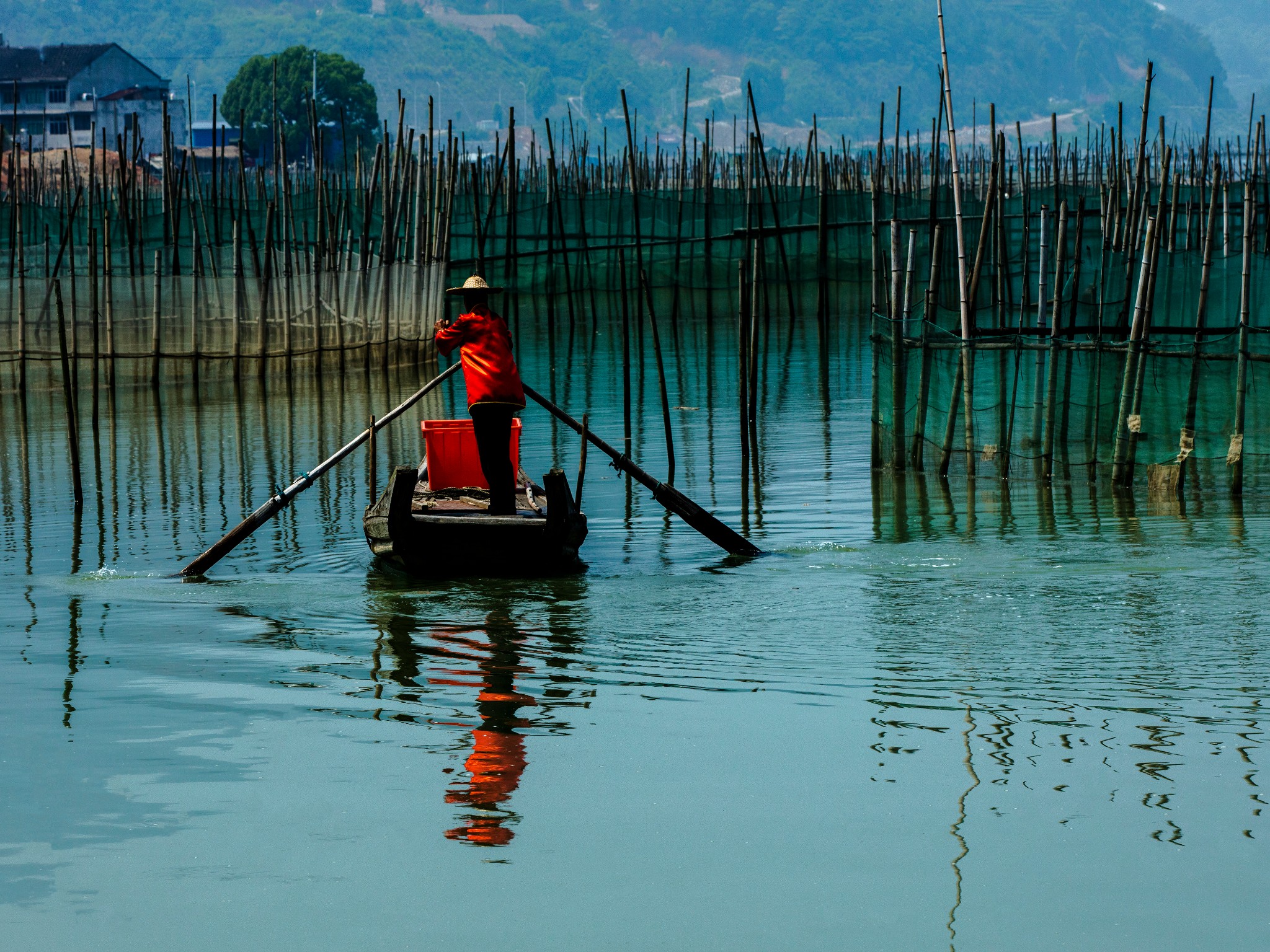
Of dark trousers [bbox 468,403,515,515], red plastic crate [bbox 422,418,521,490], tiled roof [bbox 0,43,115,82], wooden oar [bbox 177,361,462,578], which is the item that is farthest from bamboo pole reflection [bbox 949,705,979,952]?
tiled roof [bbox 0,43,115,82]

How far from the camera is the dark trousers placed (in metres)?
8.72

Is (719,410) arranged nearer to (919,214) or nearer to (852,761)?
(852,761)

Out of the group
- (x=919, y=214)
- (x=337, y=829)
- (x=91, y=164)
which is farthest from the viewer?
(x=919, y=214)

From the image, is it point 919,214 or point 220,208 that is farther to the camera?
point 919,214

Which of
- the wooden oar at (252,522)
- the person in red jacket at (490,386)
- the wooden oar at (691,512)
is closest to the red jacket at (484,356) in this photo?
the person in red jacket at (490,386)

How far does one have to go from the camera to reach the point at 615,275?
28406 millimetres

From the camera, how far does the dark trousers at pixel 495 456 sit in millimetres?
8719

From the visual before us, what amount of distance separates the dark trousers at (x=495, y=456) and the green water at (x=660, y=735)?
0.45 metres

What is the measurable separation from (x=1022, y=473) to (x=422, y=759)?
21.1ft

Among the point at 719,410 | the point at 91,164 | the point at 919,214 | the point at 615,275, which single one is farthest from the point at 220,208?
the point at 919,214

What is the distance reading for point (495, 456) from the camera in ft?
28.7

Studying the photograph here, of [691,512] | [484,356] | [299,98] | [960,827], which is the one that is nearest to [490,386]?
[484,356]

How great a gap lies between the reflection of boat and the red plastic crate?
77cm

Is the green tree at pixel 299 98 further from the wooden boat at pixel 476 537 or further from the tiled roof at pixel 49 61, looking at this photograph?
the wooden boat at pixel 476 537
